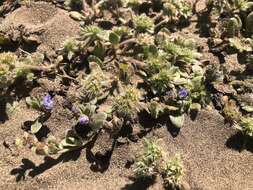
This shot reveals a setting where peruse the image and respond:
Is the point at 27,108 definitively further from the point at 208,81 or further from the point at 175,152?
the point at 208,81

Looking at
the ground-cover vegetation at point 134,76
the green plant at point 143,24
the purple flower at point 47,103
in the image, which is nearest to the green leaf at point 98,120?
the ground-cover vegetation at point 134,76

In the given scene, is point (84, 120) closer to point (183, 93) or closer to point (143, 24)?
point (183, 93)

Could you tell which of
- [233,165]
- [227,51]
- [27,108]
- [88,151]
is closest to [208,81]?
[227,51]

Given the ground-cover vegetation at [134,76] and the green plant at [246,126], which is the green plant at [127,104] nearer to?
the ground-cover vegetation at [134,76]

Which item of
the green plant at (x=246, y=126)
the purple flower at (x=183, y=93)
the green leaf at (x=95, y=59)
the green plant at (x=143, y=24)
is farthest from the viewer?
the green plant at (x=143, y=24)

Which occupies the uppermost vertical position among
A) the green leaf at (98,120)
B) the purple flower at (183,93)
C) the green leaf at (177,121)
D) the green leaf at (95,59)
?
the green leaf at (95,59)

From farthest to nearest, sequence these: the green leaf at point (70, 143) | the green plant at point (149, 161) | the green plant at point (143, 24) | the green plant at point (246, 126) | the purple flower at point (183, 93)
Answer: the green plant at point (143, 24)
the purple flower at point (183, 93)
the green plant at point (246, 126)
the green leaf at point (70, 143)
the green plant at point (149, 161)

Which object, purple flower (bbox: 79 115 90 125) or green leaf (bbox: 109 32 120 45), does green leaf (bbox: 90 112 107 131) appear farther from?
green leaf (bbox: 109 32 120 45)
